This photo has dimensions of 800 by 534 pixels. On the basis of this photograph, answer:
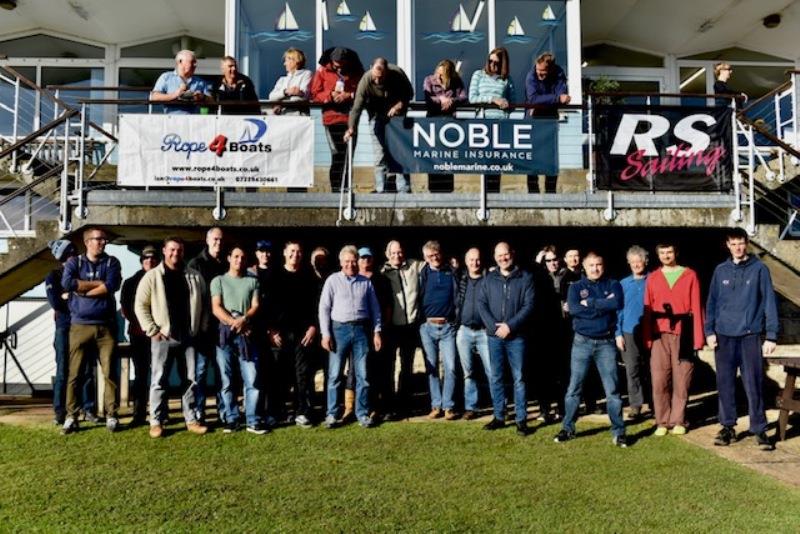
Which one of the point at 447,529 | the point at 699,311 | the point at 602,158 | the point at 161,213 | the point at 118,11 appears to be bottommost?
the point at 447,529

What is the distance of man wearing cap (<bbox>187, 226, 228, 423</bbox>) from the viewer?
683cm

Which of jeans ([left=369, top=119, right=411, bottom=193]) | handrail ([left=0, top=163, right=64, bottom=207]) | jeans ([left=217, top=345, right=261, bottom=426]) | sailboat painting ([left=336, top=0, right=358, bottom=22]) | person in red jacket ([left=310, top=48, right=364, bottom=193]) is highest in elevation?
sailboat painting ([left=336, top=0, right=358, bottom=22])

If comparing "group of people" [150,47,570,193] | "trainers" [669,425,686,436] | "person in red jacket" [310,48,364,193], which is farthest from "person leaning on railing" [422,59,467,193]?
"trainers" [669,425,686,436]

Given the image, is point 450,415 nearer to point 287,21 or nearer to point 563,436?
point 563,436

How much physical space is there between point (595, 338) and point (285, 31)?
24.1ft

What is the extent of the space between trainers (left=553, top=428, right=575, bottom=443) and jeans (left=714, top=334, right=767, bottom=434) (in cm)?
147

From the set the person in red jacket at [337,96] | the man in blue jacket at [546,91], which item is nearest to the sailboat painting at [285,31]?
the person in red jacket at [337,96]

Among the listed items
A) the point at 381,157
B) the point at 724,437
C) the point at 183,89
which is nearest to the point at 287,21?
the point at 183,89

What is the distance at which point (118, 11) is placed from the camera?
41.3 ft

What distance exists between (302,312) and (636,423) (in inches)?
147

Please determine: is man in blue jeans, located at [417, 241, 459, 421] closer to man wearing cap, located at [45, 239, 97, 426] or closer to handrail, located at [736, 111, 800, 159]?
man wearing cap, located at [45, 239, 97, 426]

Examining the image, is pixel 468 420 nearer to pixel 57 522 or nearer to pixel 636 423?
pixel 636 423

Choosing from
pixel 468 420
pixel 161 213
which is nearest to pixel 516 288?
pixel 468 420

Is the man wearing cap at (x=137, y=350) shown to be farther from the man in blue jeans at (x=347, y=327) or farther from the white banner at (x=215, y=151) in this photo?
the man in blue jeans at (x=347, y=327)
